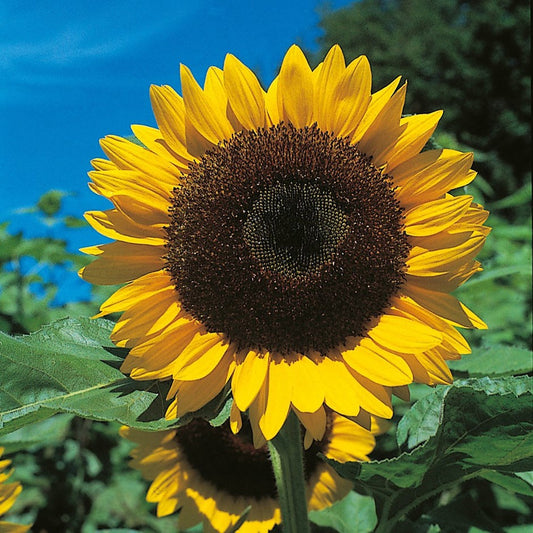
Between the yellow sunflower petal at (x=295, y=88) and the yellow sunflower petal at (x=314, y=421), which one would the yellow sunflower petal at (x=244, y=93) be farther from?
the yellow sunflower petal at (x=314, y=421)

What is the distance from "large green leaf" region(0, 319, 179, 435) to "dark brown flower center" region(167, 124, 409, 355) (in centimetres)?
19

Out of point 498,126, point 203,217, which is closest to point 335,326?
point 203,217

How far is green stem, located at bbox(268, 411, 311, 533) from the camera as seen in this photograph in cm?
136

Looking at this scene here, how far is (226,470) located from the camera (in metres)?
2.01

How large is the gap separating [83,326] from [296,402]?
1.65 feet

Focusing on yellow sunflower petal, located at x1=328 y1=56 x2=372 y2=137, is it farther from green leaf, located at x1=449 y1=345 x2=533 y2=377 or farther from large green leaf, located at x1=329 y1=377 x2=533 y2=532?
green leaf, located at x1=449 y1=345 x2=533 y2=377

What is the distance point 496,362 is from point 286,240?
69 cm

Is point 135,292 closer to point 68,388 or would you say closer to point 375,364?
point 68,388

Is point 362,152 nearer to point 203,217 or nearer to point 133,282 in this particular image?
point 203,217

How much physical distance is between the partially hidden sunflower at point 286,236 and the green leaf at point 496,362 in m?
0.39

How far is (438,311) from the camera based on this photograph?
52.0 inches

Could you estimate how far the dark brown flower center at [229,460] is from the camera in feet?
6.42

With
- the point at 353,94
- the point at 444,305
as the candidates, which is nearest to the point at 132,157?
the point at 353,94

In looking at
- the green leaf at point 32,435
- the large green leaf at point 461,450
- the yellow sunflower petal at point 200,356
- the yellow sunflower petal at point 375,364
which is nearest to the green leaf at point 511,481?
the large green leaf at point 461,450
